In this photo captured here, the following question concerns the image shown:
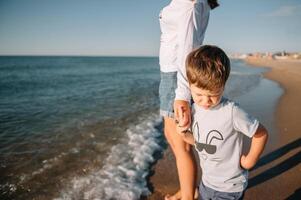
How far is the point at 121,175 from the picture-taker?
3.38 m

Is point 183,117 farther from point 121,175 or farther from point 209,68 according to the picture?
point 121,175

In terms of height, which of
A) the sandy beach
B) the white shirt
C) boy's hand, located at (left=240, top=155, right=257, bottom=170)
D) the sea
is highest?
the white shirt

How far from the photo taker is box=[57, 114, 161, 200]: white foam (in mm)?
2928

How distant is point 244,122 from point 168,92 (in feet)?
3.10

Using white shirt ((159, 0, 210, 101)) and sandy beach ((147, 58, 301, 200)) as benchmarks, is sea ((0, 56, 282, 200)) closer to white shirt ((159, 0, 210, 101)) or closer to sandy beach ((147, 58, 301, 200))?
sandy beach ((147, 58, 301, 200))

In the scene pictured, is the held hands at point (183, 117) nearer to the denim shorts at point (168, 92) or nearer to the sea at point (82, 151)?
the denim shorts at point (168, 92)

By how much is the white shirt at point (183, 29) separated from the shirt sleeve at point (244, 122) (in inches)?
17.5

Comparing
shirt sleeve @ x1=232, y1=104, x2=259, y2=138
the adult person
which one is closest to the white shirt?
the adult person

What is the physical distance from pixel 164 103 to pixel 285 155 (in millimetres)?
2493

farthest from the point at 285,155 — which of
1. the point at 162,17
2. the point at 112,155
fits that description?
the point at 162,17

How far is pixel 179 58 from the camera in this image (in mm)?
1924

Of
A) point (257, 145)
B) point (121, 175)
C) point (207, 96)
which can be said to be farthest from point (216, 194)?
point (121, 175)

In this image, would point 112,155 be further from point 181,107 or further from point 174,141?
point 181,107

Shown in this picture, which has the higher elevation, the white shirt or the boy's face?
the white shirt
